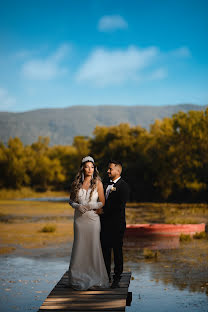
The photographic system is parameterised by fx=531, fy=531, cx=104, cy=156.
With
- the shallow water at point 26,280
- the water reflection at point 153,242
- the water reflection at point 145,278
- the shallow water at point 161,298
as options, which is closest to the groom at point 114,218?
the shallow water at point 161,298

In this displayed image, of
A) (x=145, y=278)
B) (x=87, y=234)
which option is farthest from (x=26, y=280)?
(x=87, y=234)

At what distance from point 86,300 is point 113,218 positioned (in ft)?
4.20

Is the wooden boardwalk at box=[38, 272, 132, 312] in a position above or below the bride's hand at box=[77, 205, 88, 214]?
below

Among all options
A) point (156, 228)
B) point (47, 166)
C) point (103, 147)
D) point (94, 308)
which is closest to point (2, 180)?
point (47, 166)

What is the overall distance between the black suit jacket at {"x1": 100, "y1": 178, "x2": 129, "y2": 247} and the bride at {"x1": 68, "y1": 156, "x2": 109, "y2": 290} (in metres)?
0.14

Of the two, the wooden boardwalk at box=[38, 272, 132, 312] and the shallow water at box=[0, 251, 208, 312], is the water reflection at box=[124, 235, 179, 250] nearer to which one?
the shallow water at box=[0, 251, 208, 312]

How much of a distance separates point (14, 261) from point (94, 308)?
7.06 m

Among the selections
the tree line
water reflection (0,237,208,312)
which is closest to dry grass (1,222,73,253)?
water reflection (0,237,208,312)

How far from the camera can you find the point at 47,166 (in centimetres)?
7569

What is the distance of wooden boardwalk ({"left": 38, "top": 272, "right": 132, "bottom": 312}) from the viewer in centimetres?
642

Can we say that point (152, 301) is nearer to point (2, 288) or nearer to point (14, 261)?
point (2, 288)

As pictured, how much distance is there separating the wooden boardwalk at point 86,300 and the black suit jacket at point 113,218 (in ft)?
2.28

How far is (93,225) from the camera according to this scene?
7.38 meters

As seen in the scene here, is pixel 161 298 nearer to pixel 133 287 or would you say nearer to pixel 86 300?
pixel 133 287
